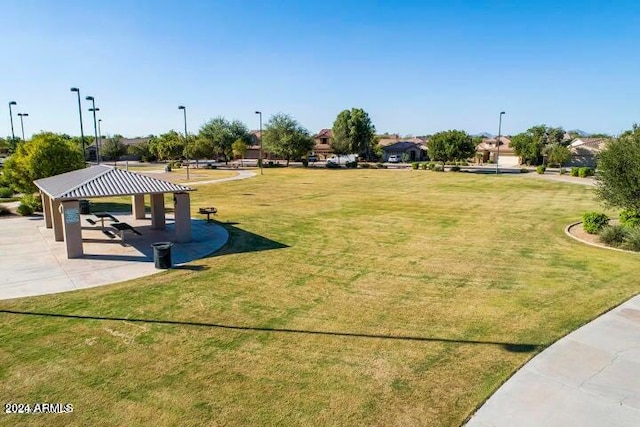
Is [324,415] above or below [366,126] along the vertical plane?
below

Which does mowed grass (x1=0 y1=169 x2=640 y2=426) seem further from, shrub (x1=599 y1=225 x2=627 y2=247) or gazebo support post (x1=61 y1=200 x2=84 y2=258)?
gazebo support post (x1=61 y1=200 x2=84 y2=258)

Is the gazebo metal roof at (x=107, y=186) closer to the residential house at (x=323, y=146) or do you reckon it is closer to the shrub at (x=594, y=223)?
the shrub at (x=594, y=223)

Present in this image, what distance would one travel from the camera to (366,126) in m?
76.2

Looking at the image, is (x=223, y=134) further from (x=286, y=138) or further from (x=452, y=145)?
(x=452, y=145)

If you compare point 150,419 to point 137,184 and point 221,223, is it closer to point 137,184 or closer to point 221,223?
point 137,184

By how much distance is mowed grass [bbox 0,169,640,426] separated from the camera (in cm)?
705

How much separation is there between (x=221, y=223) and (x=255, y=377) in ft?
49.1

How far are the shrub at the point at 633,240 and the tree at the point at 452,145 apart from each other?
4493 centimetres

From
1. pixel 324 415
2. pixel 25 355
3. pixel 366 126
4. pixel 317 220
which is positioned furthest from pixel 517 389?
pixel 366 126

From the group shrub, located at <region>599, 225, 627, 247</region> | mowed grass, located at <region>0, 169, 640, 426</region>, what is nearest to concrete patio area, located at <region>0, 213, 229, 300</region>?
mowed grass, located at <region>0, 169, 640, 426</region>

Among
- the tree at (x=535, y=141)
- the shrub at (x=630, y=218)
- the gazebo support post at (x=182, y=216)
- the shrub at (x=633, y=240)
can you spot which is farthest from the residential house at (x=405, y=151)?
the gazebo support post at (x=182, y=216)

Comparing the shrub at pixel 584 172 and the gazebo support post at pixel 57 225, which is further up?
the shrub at pixel 584 172

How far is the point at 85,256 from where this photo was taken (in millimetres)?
15336

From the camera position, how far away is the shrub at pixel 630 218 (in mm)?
18552
